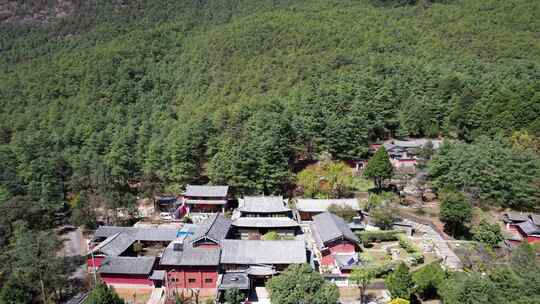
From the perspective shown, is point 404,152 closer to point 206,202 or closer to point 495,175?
point 495,175

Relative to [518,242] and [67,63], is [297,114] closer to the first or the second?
[518,242]

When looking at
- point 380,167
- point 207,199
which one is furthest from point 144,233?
point 380,167

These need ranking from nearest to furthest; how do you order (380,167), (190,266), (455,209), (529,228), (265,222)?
(190,266), (455,209), (529,228), (265,222), (380,167)

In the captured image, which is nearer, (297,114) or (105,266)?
(105,266)

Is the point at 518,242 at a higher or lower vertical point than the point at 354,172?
lower

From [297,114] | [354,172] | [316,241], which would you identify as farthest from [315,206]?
[297,114]

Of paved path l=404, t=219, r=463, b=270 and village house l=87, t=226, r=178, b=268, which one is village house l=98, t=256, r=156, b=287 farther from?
paved path l=404, t=219, r=463, b=270
